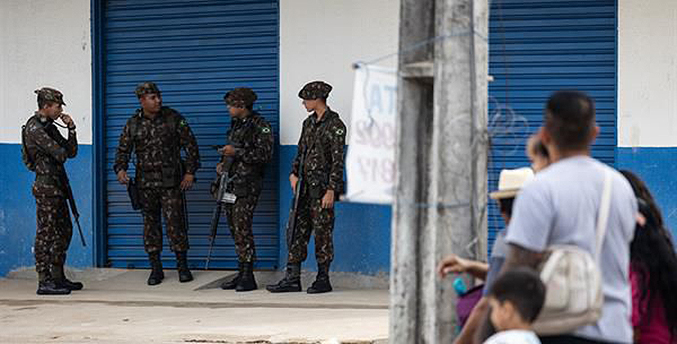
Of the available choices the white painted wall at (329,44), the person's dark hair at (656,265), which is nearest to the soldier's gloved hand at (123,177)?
the white painted wall at (329,44)

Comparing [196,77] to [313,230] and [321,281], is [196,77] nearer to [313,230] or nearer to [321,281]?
[313,230]

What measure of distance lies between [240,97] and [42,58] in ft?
8.87

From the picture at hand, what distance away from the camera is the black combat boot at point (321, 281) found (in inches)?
408

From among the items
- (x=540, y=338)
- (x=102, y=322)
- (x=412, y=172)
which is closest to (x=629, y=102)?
(x=102, y=322)

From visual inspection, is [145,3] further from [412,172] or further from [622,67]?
[412,172]

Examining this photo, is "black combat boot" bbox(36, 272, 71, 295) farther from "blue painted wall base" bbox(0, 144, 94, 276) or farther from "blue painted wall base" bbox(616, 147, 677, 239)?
"blue painted wall base" bbox(616, 147, 677, 239)

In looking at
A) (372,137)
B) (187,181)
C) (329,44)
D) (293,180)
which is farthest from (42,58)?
(372,137)

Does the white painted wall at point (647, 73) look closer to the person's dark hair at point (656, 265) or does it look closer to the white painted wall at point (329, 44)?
the white painted wall at point (329, 44)

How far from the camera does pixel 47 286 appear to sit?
10.8m

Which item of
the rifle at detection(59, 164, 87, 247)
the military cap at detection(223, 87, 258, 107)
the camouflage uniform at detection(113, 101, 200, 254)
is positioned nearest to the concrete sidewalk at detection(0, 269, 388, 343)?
the camouflage uniform at detection(113, 101, 200, 254)

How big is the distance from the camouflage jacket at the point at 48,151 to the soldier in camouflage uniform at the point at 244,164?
1.49 m

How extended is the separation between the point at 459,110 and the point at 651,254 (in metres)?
0.98

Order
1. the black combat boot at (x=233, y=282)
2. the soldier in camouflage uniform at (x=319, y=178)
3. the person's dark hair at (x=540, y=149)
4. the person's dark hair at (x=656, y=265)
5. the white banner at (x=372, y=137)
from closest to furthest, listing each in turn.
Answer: the person's dark hair at (x=540, y=149), the person's dark hair at (x=656, y=265), the white banner at (x=372, y=137), the soldier in camouflage uniform at (x=319, y=178), the black combat boot at (x=233, y=282)

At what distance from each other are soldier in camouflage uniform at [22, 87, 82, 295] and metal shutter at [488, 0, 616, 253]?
4165 mm
